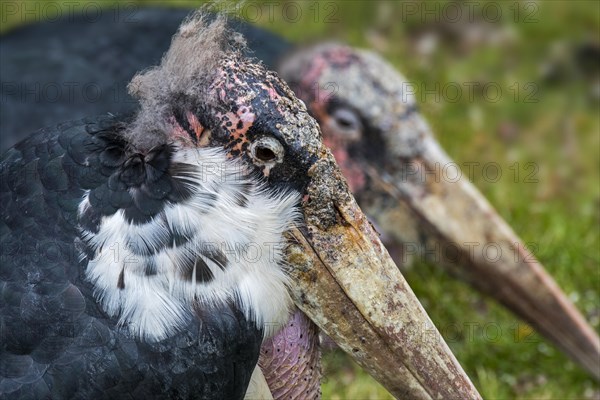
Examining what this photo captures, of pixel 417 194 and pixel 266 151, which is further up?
pixel 266 151

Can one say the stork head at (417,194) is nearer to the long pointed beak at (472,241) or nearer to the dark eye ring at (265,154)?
the long pointed beak at (472,241)

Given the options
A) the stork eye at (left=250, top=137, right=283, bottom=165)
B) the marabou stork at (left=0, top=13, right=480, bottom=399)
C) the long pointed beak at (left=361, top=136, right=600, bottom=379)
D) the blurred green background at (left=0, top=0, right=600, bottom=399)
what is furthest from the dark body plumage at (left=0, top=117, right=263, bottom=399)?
the blurred green background at (left=0, top=0, right=600, bottom=399)

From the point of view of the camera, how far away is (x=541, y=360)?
545cm

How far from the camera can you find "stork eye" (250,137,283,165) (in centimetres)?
312

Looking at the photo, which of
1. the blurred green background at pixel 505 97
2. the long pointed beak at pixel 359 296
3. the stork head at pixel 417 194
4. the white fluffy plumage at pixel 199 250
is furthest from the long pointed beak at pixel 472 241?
the white fluffy plumage at pixel 199 250

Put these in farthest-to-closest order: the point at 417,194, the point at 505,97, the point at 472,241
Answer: the point at 505,97 → the point at 417,194 → the point at 472,241

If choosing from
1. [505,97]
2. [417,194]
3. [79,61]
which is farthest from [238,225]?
[505,97]

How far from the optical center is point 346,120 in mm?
5500

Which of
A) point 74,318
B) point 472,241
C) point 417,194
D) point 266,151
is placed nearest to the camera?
point 74,318

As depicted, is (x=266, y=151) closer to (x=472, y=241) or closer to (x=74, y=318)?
(x=74, y=318)

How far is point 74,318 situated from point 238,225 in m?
0.58

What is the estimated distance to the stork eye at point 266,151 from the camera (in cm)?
312

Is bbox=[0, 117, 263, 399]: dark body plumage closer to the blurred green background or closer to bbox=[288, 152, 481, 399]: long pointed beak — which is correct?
bbox=[288, 152, 481, 399]: long pointed beak

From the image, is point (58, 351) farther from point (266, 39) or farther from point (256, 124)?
point (266, 39)
